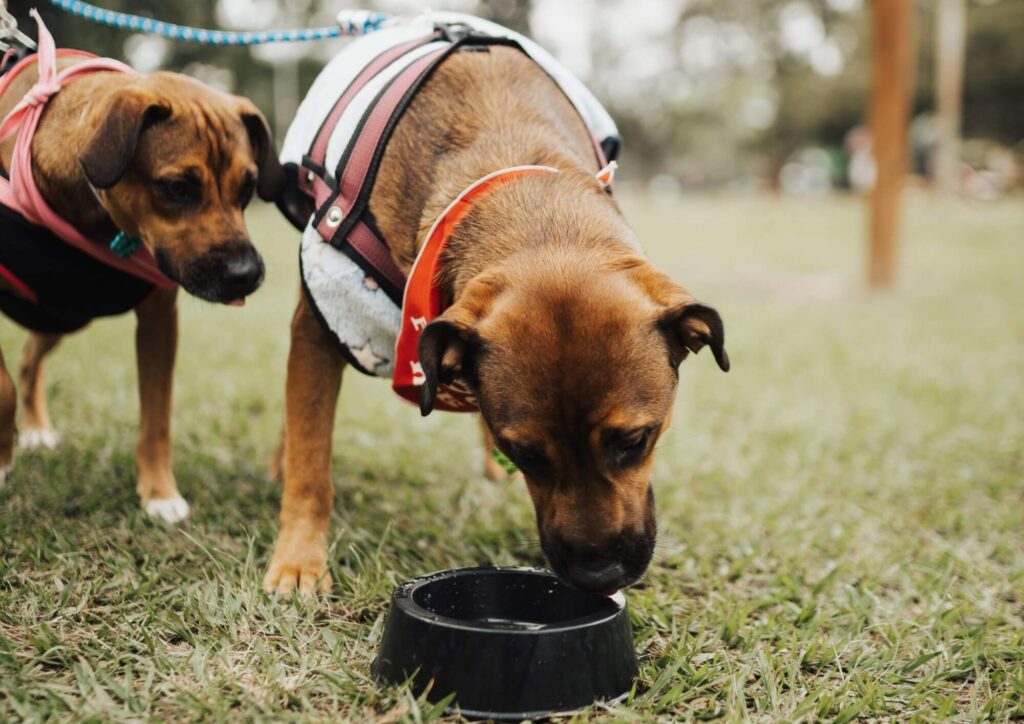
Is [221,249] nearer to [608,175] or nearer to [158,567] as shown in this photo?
[158,567]

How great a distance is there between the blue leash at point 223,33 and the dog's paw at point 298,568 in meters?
2.14

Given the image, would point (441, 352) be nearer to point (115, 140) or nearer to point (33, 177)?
point (115, 140)

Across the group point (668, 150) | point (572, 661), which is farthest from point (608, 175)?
point (668, 150)

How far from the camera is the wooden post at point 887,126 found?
11.0m

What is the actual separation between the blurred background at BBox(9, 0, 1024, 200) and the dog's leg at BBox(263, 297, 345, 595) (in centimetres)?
1317

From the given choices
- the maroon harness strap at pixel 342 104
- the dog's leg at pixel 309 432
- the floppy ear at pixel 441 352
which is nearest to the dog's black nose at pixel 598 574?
the floppy ear at pixel 441 352

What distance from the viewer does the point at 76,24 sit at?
796 centimetres

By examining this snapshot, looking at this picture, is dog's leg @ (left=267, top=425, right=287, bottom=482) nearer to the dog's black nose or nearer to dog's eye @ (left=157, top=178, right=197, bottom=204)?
dog's eye @ (left=157, top=178, right=197, bottom=204)

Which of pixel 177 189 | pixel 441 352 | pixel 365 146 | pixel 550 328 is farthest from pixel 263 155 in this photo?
pixel 550 328

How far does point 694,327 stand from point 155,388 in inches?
87.9

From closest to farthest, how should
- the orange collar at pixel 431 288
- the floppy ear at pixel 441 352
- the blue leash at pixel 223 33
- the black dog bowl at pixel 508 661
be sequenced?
1. the black dog bowl at pixel 508 661
2. the floppy ear at pixel 441 352
3. the orange collar at pixel 431 288
4. the blue leash at pixel 223 33

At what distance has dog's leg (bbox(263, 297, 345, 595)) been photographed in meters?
3.36

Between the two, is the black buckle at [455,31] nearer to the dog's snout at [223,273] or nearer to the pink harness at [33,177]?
the dog's snout at [223,273]

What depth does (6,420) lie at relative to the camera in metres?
3.62
